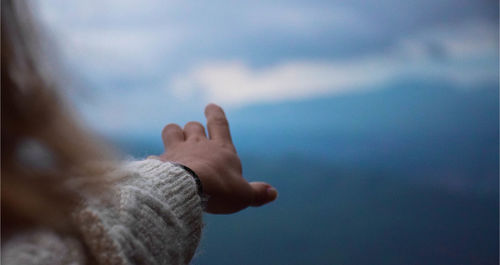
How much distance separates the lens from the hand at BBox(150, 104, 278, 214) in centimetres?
43

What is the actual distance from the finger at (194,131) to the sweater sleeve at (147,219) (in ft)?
0.53

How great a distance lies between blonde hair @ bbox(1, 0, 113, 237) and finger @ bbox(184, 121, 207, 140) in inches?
11.9

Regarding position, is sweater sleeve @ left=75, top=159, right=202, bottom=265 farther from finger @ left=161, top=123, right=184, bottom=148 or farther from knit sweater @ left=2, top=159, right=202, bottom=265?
finger @ left=161, top=123, right=184, bottom=148

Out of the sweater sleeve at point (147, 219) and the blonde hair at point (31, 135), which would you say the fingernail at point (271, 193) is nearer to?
the sweater sleeve at point (147, 219)

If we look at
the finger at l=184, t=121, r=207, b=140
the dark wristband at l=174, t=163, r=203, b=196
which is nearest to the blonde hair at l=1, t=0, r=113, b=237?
the dark wristband at l=174, t=163, r=203, b=196

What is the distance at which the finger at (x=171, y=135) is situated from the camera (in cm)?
54

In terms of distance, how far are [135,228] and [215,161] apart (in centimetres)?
20

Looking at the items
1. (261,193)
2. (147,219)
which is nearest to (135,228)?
(147,219)

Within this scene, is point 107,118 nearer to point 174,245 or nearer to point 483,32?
point 174,245

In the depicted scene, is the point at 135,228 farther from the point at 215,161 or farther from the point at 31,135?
the point at 215,161

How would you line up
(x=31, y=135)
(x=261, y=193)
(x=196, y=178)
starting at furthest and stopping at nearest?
(x=261, y=193) < (x=196, y=178) < (x=31, y=135)

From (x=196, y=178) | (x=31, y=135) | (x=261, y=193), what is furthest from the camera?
(x=261, y=193)

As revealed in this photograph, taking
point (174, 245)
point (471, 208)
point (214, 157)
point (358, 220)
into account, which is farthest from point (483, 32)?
point (174, 245)

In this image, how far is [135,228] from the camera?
262 millimetres
